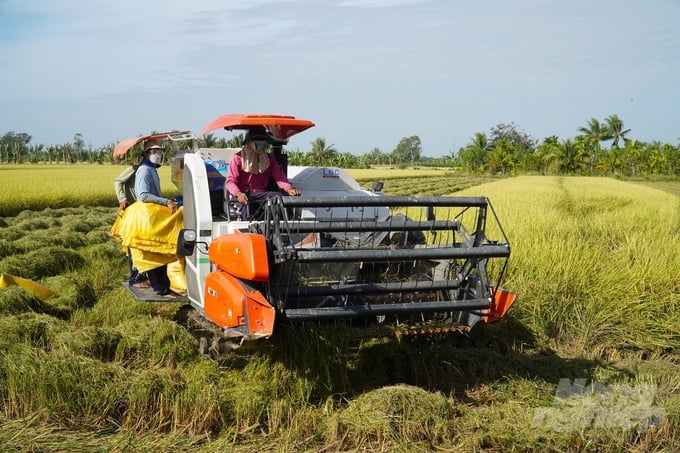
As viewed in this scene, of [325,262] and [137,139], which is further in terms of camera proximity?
[137,139]

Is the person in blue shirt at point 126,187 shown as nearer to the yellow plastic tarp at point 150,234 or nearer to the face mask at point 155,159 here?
the face mask at point 155,159

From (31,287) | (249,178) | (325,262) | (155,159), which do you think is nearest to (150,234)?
(155,159)

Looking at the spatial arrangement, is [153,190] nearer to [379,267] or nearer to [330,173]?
[330,173]

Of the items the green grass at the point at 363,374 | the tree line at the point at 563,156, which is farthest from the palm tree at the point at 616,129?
the green grass at the point at 363,374

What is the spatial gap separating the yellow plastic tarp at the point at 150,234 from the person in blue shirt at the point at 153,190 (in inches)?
5.3

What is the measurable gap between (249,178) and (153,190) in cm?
140

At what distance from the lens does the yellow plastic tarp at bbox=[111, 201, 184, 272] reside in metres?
5.66

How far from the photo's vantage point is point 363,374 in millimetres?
4738

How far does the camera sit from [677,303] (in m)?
6.12

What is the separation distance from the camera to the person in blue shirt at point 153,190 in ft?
19.3

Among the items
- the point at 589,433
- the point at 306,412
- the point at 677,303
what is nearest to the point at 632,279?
the point at 677,303

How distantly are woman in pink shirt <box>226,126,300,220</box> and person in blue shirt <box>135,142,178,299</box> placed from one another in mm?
919

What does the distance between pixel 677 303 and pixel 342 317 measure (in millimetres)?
3946

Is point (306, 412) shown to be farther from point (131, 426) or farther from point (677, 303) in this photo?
point (677, 303)
